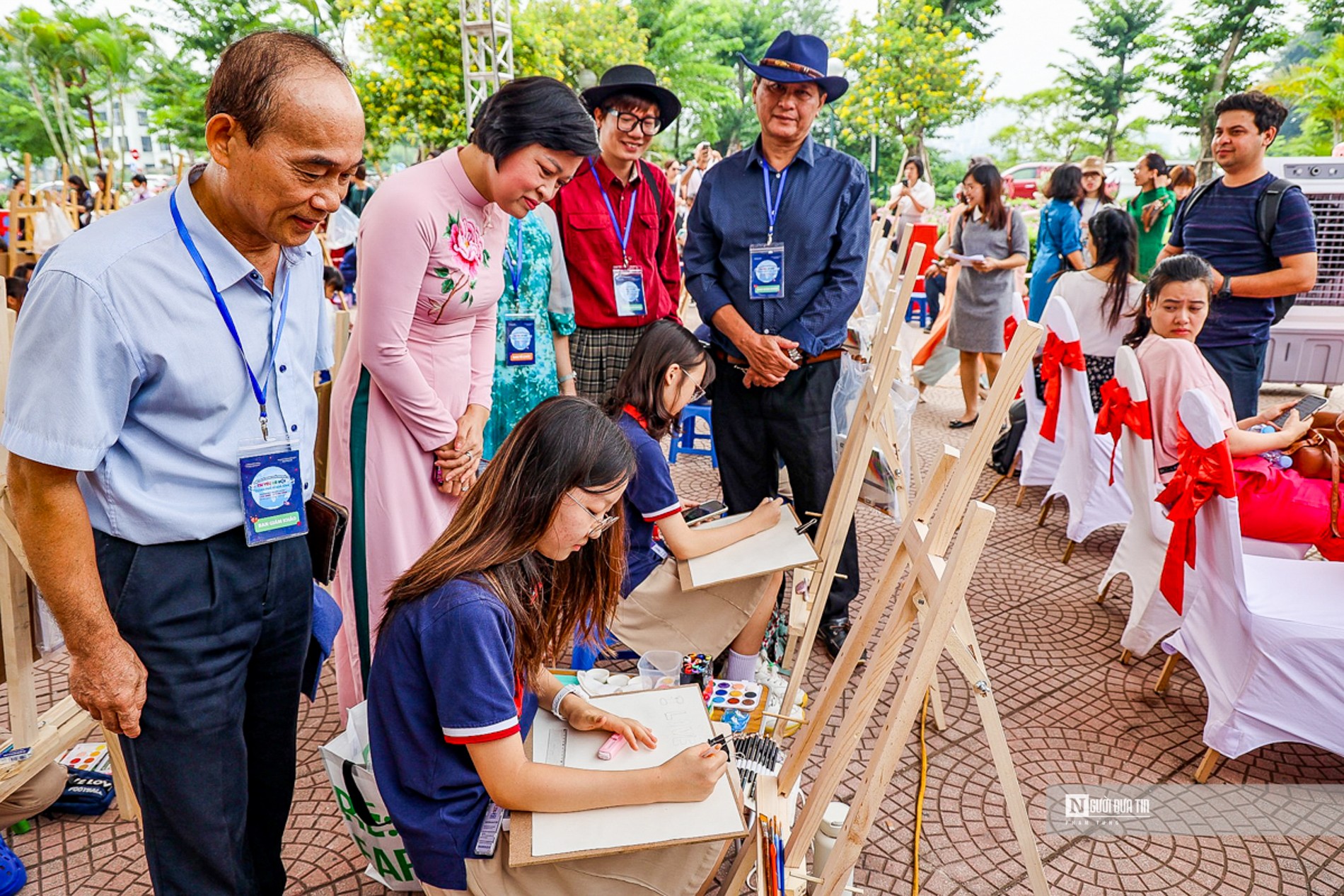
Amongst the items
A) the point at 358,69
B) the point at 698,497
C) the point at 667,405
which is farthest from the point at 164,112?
the point at 667,405

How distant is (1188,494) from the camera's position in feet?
7.76

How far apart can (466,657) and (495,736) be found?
5.2 inches

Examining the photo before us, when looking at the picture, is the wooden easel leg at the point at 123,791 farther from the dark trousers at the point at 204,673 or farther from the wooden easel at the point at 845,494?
the wooden easel at the point at 845,494

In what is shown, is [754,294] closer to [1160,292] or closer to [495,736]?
[1160,292]

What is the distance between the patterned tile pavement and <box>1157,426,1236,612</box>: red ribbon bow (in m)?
0.47

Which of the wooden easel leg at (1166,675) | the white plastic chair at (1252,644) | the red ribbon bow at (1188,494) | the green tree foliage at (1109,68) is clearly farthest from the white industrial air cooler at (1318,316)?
the green tree foliage at (1109,68)

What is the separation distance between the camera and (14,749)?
199cm

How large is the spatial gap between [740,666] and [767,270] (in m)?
1.32

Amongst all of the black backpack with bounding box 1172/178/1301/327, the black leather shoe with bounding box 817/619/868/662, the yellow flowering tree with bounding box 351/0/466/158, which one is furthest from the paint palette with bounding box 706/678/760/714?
the yellow flowering tree with bounding box 351/0/466/158

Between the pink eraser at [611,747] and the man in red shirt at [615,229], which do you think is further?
the man in red shirt at [615,229]

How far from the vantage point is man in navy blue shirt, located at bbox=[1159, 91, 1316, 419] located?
332cm

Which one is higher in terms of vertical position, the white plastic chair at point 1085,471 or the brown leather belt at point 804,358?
the brown leather belt at point 804,358

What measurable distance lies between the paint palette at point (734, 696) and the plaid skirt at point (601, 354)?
1.23m

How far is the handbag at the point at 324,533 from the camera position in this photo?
1583mm
